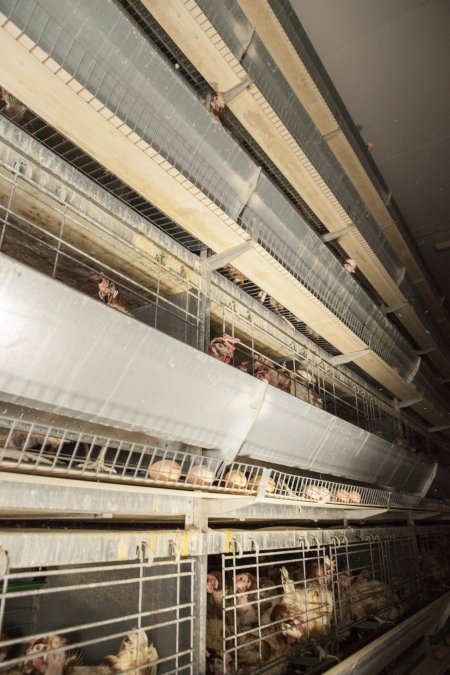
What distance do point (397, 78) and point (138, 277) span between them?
2624 mm

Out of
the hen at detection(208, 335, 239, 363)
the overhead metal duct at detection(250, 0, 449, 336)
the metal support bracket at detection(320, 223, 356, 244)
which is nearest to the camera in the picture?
the overhead metal duct at detection(250, 0, 449, 336)

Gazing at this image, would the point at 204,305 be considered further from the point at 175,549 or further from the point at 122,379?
the point at 175,549

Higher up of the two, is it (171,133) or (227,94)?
(227,94)

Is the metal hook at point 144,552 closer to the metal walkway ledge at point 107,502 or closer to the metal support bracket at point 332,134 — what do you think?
the metal walkway ledge at point 107,502

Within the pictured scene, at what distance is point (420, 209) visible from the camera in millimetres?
4328

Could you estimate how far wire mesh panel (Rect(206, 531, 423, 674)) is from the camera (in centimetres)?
201

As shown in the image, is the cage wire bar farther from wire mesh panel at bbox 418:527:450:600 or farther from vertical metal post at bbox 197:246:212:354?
wire mesh panel at bbox 418:527:450:600

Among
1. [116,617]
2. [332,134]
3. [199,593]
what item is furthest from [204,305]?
[332,134]

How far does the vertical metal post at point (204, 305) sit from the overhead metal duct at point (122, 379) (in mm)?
281

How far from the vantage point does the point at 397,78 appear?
3041 millimetres

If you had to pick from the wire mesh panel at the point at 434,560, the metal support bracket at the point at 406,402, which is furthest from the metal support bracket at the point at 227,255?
the wire mesh panel at the point at 434,560

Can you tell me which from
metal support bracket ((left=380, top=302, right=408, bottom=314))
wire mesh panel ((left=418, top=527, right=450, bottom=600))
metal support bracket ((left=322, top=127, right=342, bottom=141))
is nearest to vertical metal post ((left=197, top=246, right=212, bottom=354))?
metal support bracket ((left=322, top=127, right=342, bottom=141))

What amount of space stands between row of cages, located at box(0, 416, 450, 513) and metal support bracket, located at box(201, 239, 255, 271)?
34.5 inches

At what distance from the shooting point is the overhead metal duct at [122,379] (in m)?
1.02
